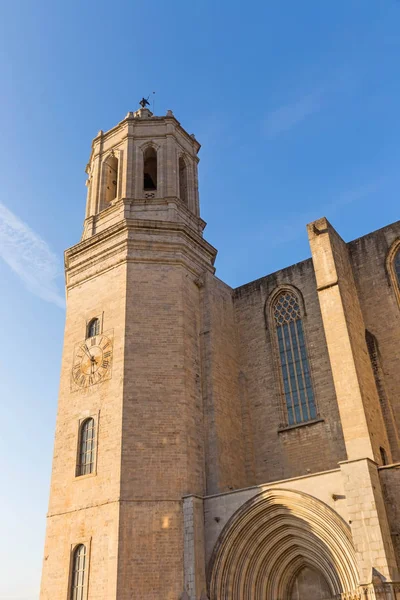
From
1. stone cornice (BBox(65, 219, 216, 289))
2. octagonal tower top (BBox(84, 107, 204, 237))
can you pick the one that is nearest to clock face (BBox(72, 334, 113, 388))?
stone cornice (BBox(65, 219, 216, 289))

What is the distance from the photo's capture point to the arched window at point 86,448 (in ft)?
45.8

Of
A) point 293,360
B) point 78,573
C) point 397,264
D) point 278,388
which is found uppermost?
point 397,264

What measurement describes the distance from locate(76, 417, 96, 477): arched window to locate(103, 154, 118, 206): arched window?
800 cm

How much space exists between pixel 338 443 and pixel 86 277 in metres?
8.59

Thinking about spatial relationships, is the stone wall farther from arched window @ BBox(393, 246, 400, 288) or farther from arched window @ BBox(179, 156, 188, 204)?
arched window @ BBox(179, 156, 188, 204)

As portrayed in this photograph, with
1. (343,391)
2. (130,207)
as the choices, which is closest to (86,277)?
(130,207)

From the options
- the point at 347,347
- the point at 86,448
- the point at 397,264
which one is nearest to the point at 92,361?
the point at 86,448

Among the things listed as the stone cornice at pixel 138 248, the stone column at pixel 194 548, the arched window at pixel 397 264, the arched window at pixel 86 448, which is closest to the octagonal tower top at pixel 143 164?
the stone cornice at pixel 138 248

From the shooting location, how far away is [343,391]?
1263 centimetres

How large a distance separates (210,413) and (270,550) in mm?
3586

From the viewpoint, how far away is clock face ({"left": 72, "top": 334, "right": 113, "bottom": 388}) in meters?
14.9

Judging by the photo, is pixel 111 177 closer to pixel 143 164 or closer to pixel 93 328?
pixel 143 164

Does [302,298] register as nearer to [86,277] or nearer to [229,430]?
[229,430]

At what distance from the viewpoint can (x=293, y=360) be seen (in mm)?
16266
